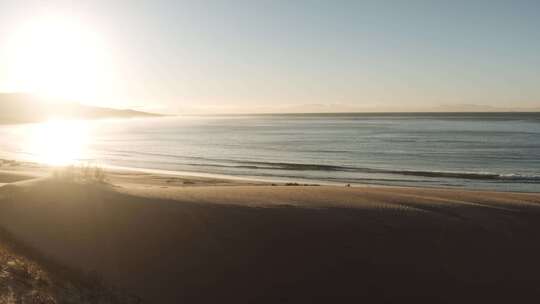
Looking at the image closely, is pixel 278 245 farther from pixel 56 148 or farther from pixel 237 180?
pixel 56 148

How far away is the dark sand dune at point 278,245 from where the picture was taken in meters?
8.30

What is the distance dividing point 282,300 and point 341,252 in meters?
1.69

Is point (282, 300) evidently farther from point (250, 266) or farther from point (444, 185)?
point (444, 185)

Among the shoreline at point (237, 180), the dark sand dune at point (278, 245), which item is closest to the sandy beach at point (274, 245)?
the dark sand dune at point (278, 245)

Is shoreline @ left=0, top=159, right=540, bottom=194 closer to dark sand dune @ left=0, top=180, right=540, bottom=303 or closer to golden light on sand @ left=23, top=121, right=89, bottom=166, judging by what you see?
golden light on sand @ left=23, top=121, right=89, bottom=166

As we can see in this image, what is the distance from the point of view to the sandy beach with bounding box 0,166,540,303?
27.3ft

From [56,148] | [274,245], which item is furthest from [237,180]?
[56,148]

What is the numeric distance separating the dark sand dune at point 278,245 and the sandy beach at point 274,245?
0.03m

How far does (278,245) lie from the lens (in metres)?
9.36

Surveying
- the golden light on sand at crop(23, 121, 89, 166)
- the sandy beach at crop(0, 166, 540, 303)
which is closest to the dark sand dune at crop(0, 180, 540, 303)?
the sandy beach at crop(0, 166, 540, 303)

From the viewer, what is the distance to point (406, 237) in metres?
9.88

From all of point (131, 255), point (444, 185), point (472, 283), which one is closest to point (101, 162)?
point (444, 185)

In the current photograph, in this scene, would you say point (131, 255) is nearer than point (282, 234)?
Yes

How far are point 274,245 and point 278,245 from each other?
0.08 metres
